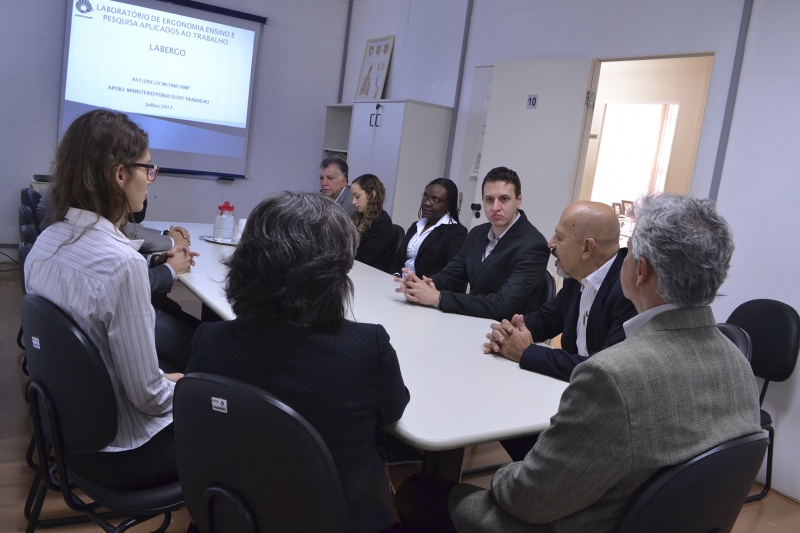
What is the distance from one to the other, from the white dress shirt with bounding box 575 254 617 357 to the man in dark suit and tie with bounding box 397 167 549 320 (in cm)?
51

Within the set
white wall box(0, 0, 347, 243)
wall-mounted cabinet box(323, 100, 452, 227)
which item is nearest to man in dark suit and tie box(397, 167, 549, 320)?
wall-mounted cabinet box(323, 100, 452, 227)

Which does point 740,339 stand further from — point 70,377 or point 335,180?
point 335,180

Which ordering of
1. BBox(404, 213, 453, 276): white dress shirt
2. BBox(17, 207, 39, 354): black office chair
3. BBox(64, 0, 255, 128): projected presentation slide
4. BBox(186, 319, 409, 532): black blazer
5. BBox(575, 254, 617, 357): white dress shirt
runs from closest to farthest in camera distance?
BBox(186, 319, 409, 532): black blazer → BBox(575, 254, 617, 357): white dress shirt → BBox(17, 207, 39, 354): black office chair → BBox(404, 213, 453, 276): white dress shirt → BBox(64, 0, 255, 128): projected presentation slide

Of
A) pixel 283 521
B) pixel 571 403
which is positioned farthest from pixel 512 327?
pixel 283 521

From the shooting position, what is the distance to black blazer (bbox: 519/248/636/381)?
1899 millimetres

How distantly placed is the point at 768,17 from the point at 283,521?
140 inches

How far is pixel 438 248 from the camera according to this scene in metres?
3.80

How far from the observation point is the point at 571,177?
4.46 metres

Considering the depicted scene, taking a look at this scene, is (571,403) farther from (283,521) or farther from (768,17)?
(768,17)

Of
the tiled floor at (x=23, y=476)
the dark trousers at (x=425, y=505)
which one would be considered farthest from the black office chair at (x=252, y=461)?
the tiled floor at (x=23, y=476)

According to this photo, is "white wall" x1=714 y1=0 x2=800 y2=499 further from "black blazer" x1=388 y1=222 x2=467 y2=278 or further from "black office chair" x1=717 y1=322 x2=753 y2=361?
"black blazer" x1=388 y1=222 x2=467 y2=278

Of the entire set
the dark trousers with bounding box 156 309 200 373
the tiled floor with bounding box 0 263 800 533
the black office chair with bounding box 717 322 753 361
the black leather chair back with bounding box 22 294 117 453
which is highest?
the black office chair with bounding box 717 322 753 361

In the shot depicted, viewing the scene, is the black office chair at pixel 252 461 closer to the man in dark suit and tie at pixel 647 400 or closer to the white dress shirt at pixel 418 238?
the man in dark suit and tie at pixel 647 400

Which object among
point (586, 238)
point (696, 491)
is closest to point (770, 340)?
point (586, 238)
